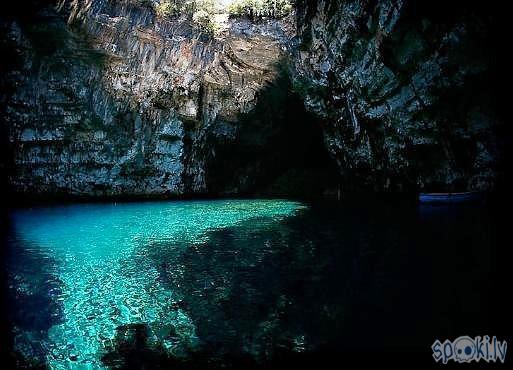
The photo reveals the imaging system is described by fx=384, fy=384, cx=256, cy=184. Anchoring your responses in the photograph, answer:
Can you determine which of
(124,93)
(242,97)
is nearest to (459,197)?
(242,97)

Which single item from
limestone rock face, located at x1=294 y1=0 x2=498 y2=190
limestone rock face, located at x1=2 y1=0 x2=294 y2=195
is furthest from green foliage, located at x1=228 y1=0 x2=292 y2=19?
limestone rock face, located at x1=294 y1=0 x2=498 y2=190

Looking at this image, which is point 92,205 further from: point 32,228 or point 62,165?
point 32,228

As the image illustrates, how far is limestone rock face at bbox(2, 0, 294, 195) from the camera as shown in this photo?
18.3m

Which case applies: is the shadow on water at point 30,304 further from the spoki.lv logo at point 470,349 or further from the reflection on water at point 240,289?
the spoki.lv logo at point 470,349

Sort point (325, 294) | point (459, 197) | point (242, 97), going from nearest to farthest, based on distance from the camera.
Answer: point (325, 294) → point (459, 197) → point (242, 97)

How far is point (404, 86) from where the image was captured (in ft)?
54.0

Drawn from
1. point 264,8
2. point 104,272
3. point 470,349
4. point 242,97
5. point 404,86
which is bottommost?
point 104,272

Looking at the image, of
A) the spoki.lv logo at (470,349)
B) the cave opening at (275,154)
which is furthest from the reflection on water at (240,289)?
the cave opening at (275,154)

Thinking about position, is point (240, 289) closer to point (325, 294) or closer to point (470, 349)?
point (325, 294)

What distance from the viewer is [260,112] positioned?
22.5 meters

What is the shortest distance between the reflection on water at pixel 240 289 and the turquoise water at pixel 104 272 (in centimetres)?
3

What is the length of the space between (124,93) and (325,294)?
56.6 feet

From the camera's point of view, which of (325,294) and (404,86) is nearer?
(325,294)

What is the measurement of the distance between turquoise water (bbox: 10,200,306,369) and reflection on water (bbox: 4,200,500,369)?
31 millimetres
